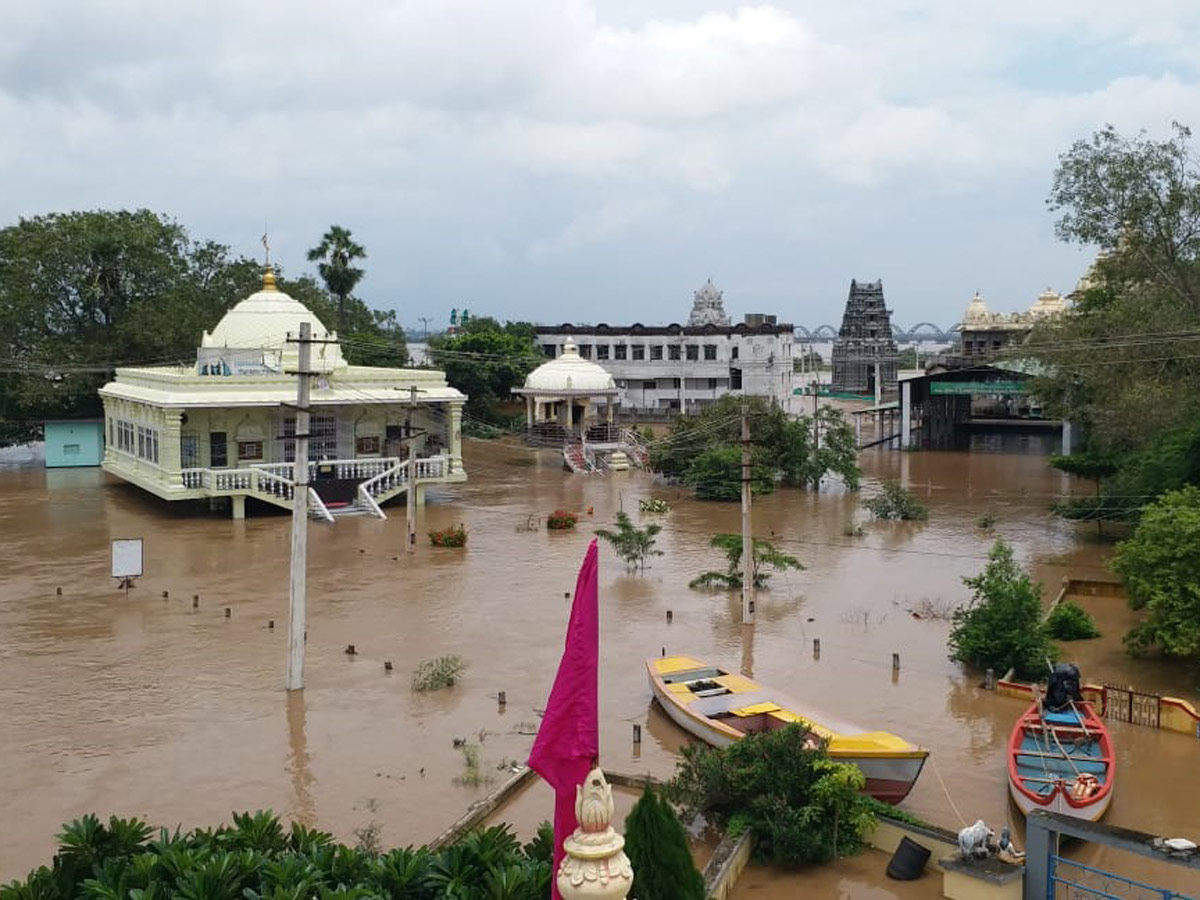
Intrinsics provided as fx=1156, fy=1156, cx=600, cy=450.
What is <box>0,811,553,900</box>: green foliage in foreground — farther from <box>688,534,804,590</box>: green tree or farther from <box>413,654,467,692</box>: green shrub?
<box>688,534,804,590</box>: green tree

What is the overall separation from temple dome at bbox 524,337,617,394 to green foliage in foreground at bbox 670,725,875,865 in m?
38.2

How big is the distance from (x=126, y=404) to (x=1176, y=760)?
112 feet

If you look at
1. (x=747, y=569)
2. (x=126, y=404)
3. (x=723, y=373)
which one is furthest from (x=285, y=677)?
(x=723, y=373)

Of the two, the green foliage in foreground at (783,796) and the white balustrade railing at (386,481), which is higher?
the white balustrade railing at (386,481)

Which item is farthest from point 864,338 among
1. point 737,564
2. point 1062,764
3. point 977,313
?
point 1062,764

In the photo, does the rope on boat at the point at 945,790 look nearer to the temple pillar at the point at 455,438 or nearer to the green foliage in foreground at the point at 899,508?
the green foliage in foreground at the point at 899,508

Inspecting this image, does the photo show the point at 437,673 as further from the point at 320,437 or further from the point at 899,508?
the point at 899,508

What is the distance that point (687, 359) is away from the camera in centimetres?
7362

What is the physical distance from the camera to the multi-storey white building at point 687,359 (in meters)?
72.4

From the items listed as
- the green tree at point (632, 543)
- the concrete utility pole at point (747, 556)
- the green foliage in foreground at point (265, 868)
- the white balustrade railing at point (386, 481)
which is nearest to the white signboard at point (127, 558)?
the green tree at point (632, 543)

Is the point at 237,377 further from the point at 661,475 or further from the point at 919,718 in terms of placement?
the point at 919,718

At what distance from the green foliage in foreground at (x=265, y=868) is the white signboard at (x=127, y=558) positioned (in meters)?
15.5

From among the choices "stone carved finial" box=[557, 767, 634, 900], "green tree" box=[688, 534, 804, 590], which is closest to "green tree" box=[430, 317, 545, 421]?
"green tree" box=[688, 534, 804, 590]

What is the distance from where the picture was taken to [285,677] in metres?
18.5
